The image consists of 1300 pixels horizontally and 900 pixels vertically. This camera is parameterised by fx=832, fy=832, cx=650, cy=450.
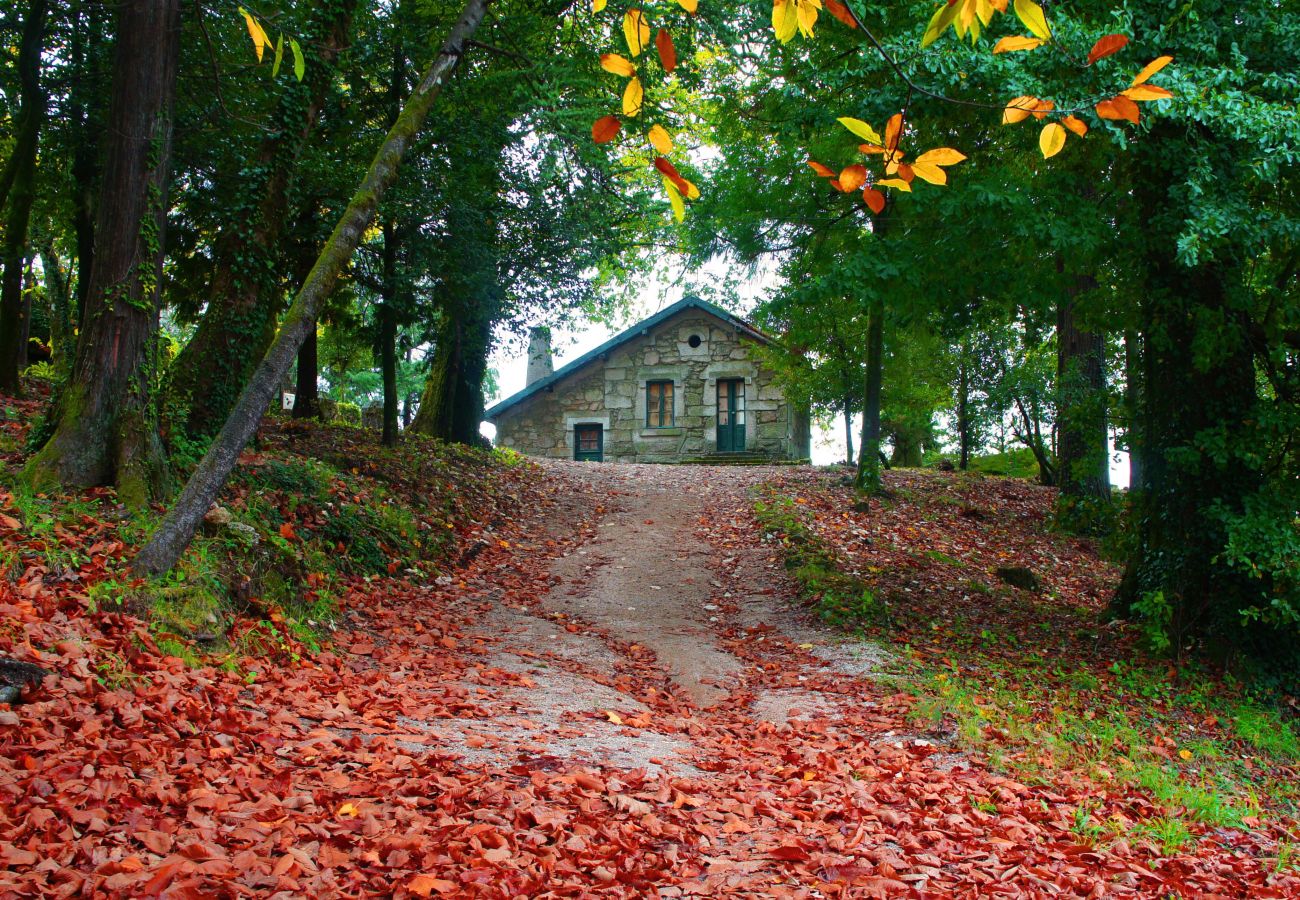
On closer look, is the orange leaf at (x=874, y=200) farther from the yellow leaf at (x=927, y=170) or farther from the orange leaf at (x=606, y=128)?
the orange leaf at (x=606, y=128)

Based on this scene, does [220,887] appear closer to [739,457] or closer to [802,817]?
[802,817]

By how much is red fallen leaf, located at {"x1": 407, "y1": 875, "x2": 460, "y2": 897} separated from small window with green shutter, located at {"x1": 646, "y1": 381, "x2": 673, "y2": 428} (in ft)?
71.7

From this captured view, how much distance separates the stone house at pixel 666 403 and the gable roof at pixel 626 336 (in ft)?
0.10

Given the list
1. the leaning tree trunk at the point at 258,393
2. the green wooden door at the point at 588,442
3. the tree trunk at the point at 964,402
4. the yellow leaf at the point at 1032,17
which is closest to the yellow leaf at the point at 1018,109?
the yellow leaf at the point at 1032,17

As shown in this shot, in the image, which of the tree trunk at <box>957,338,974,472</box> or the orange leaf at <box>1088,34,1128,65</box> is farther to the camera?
the tree trunk at <box>957,338,974,472</box>

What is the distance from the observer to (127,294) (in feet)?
21.4

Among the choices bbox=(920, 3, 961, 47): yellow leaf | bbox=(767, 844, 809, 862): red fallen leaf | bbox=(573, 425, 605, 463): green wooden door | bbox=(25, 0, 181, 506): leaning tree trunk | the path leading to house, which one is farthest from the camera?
bbox=(573, 425, 605, 463): green wooden door

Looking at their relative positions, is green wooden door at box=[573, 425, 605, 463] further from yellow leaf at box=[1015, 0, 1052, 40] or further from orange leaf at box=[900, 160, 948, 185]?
yellow leaf at box=[1015, 0, 1052, 40]

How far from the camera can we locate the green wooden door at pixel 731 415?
2411 centimetres

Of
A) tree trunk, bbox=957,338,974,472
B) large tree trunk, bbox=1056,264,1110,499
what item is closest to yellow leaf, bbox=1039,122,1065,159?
large tree trunk, bbox=1056,264,1110,499

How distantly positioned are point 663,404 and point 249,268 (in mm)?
16779

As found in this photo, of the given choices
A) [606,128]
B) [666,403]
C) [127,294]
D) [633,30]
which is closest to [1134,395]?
[633,30]

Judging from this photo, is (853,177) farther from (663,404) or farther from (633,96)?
(663,404)

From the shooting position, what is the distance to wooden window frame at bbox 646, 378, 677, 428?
24594mm
